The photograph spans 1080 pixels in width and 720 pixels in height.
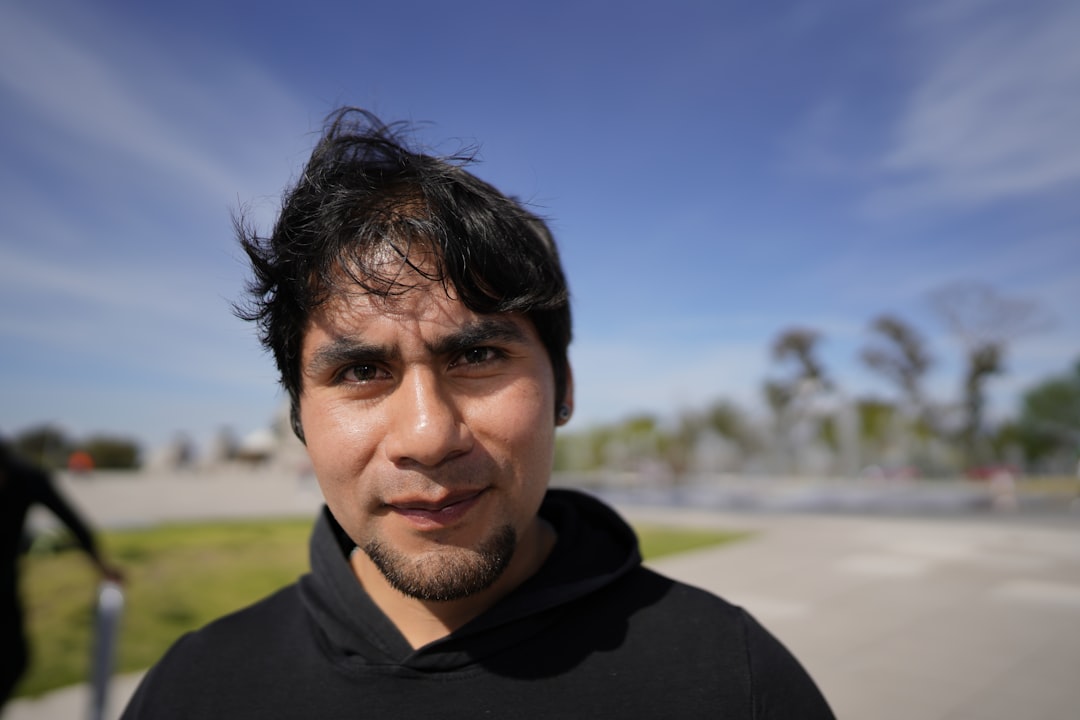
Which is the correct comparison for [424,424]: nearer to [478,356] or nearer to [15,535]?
[478,356]

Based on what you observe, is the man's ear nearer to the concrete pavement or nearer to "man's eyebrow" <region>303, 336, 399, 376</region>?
"man's eyebrow" <region>303, 336, 399, 376</region>

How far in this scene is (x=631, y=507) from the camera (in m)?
20.8

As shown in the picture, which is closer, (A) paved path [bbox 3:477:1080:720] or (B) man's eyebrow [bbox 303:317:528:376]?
(B) man's eyebrow [bbox 303:317:528:376]

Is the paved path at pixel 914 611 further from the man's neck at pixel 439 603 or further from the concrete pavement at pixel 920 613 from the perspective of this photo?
the man's neck at pixel 439 603

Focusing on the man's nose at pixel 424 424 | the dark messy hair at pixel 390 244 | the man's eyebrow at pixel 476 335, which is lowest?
the man's nose at pixel 424 424

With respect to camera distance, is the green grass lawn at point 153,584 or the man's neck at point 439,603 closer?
the man's neck at point 439,603

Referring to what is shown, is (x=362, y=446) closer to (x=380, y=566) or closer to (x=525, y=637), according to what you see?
(x=380, y=566)

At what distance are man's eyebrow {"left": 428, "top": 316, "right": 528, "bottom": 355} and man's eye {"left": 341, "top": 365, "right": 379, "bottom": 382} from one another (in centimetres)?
13

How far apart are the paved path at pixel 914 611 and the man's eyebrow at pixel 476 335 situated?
165 inches

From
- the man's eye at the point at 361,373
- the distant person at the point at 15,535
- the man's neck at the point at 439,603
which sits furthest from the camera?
the distant person at the point at 15,535

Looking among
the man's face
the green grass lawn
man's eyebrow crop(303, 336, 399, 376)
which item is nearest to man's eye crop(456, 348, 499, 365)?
the man's face

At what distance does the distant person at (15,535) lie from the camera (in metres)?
2.85

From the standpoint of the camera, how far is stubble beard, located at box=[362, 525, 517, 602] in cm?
120

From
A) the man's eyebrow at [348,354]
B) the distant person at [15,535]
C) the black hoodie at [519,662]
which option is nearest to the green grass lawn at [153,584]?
the distant person at [15,535]
